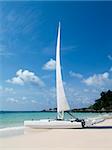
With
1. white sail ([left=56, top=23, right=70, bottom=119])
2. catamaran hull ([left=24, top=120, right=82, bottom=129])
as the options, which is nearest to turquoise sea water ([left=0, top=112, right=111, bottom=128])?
white sail ([left=56, top=23, right=70, bottom=119])

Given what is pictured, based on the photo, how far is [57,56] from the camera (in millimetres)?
10023

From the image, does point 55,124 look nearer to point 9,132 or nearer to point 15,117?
point 9,132

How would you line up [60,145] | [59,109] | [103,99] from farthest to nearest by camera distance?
[103,99] < [59,109] < [60,145]

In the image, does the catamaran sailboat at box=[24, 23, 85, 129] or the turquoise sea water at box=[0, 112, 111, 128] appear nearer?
the catamaran sailboat at box=[24, 23, 85, 129]

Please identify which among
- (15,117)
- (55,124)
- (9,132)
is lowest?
(9,132)

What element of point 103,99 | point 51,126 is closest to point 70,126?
point 51,126

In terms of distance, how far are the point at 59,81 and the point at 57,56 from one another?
0.65 meters

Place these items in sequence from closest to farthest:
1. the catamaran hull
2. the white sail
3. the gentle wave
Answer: the gentle wave
the catamaran hull
the white sail

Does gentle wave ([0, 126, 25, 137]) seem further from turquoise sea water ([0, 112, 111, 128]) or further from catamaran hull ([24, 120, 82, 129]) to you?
turquoise sea water ([0, 112, 111, 128])

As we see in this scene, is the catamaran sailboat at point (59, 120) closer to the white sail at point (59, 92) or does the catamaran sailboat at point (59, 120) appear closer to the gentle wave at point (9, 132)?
the white sail at point (59, 92)

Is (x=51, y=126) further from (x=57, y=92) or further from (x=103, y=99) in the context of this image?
(x=103, y=99)

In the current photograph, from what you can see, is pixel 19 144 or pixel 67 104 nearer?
pixel 19 144

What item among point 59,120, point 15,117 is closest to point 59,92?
point 59,120

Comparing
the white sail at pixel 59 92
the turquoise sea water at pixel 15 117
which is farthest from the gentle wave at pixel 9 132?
the turquoise sea water at pixel 15 117
